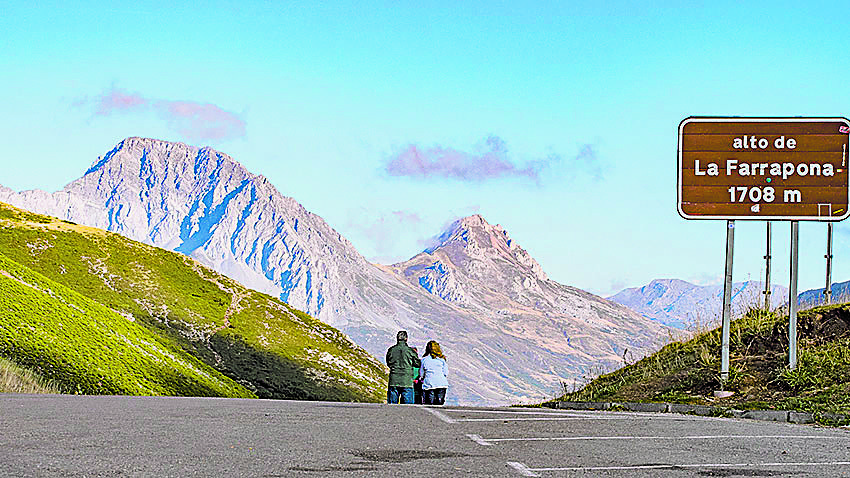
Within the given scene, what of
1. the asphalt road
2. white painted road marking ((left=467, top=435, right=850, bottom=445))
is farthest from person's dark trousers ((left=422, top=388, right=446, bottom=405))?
white painted road marking ((left=467, top=435, right=850, bottom=445))

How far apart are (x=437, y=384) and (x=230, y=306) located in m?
77.5

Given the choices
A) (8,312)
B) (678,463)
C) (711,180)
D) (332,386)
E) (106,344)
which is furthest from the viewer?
(332,386)

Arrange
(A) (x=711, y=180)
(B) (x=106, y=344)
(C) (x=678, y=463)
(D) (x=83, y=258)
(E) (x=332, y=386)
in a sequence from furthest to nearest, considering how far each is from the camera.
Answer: (D) (x=83, y=258), (E) (x=332, y=386), (B) (x=106, y=344), (A) (x=711, y=180), (C) (x=678, y=463)

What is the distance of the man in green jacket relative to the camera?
21312 mm

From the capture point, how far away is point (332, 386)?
3406 inches

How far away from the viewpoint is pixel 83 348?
47.4 meters

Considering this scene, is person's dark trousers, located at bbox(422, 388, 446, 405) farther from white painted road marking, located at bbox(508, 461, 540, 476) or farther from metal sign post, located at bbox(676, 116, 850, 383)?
white painted road marking, located at bbox(508, 461, 540, 476)

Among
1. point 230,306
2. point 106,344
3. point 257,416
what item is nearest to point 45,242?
point 230,306

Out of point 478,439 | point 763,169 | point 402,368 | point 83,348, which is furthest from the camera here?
point 83,348

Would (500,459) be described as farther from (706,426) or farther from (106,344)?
(106,344)

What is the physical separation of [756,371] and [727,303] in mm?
1481

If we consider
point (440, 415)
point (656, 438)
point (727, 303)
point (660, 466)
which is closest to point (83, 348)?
point (727, 303)

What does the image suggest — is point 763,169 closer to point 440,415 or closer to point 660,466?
point 440,415

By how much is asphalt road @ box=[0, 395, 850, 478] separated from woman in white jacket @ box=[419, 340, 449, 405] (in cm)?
769
